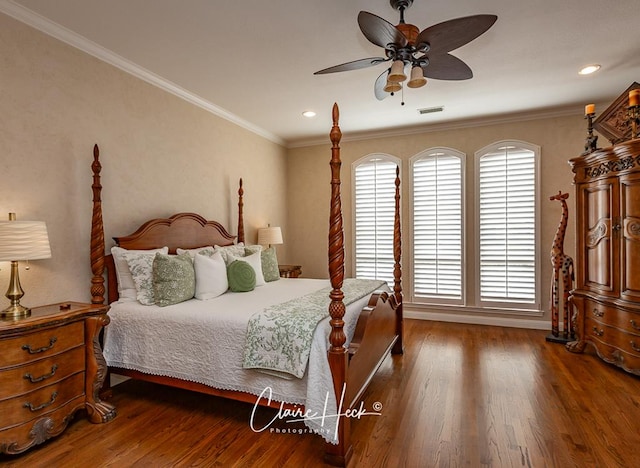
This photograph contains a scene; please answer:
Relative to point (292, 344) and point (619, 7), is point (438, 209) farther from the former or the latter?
point (292, 344)

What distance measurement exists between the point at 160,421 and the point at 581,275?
163 inches

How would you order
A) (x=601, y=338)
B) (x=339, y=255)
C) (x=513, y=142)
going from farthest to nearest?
(x=513, y=142) → (x=601, y=338) → (x=339, y=255)

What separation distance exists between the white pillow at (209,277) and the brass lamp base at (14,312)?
44.3 inches

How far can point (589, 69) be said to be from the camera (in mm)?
3328

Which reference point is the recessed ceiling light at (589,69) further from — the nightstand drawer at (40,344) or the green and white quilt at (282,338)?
the nightstand drawer at (40,344)

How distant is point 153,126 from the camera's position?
11.5 feet

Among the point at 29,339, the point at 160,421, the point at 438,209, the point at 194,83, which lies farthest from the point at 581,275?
the point at 29,339

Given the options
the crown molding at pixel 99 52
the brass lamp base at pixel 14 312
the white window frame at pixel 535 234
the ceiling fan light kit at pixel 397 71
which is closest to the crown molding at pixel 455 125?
the white window frame at pixel 535 234

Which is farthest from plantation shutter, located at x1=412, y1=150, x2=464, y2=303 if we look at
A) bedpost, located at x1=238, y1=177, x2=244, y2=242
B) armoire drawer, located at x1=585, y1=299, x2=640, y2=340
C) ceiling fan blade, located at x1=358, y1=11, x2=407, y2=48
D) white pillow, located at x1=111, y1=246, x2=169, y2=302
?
white pillow, located at x1=111, y1=246, x2=169, y2=302

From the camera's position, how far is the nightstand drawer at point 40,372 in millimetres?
1992

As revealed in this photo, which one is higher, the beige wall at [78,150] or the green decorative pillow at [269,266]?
the beige wall at [78,150]

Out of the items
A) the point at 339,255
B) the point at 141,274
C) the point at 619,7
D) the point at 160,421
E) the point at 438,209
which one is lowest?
the point at 160,421

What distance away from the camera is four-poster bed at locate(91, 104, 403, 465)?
2.07 meters

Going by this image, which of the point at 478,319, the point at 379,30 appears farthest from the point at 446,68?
the point at 478,319
